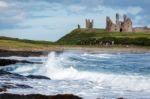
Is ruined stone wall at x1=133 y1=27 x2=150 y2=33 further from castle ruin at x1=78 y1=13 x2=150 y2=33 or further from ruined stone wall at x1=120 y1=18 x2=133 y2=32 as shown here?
ruined stone wall at x1=120 y1=18 x2=133 y2=32

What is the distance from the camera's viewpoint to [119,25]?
193 metres

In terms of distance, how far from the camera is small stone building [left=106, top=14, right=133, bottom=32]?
609 ft

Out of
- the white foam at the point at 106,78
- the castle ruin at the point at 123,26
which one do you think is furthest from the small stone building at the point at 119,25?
the white foam at the point at 106,78

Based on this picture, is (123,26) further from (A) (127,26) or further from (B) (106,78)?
(B) (106,78)

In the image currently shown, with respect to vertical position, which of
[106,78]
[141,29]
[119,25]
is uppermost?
[119,25]

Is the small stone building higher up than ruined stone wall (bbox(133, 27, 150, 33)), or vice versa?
the small stone building

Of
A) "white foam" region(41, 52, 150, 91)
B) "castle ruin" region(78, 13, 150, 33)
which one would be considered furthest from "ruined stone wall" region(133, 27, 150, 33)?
"white foam" region(41, 52, 150, 91)

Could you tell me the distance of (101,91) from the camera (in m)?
29.5

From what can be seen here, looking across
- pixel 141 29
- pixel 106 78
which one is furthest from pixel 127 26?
pixel 106 78

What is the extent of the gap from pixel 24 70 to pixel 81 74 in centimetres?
1010

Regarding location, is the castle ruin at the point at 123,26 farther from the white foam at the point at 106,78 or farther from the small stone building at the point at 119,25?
the white foam at the point at 106,78

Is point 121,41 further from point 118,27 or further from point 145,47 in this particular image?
point 118,27

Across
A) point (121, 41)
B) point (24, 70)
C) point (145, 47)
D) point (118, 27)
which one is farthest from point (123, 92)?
point (118, 27)

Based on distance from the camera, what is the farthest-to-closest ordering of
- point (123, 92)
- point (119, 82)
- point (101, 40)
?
1. point (101, 40)
2. point (119, 82)
3. point (123, 92)
